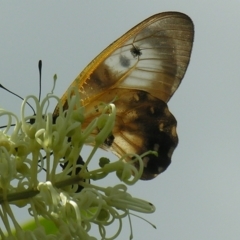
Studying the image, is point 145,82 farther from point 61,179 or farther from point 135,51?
point 61,179

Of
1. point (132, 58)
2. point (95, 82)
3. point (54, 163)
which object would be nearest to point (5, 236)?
point (54, 163)

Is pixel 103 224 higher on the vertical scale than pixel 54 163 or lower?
lower

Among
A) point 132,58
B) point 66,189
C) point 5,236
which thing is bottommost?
point 5,236

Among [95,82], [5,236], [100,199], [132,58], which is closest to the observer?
[5,236]

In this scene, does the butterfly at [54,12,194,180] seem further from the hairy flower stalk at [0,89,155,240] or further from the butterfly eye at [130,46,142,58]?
the hairy flower stalk at [0,89,155,240]

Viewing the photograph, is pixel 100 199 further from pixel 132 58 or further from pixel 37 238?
pixel 132 58

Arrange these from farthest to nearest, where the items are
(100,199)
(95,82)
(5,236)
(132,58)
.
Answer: (132,58) < (95,82) < (100,199) < (5,236)

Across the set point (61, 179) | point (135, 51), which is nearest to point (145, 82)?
point (135, 51)
